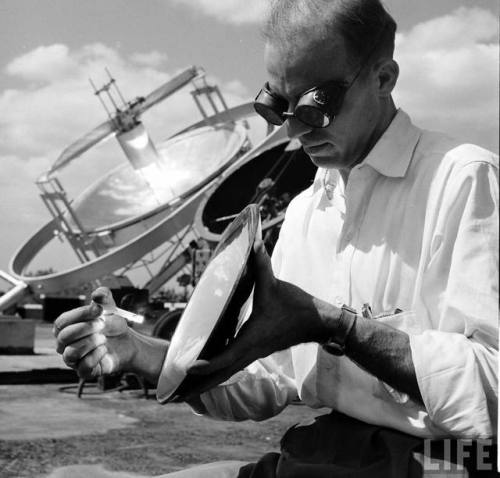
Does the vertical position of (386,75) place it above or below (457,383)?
above

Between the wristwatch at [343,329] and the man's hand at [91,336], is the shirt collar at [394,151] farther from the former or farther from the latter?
the man's hand at [91,336]

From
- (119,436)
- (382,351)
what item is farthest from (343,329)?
(119,436)

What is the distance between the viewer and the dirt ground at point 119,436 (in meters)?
4.87

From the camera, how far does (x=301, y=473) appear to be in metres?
1.57

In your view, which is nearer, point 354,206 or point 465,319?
point 465,319

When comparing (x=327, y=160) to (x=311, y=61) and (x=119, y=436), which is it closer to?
(x=311, y=61)

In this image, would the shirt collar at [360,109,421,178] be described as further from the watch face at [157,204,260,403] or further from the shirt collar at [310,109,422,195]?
the watch face at [157,204,260,403]

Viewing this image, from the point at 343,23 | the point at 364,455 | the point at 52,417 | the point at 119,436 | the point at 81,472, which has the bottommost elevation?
the point at 119,436

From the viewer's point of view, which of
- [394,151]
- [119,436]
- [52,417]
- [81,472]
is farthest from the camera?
[52,417]

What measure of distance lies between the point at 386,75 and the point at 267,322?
0.57 metres

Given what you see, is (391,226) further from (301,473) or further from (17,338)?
(17,338)

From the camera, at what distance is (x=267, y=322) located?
129cm

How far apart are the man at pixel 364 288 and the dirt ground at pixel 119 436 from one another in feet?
10.4

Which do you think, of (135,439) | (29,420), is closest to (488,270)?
(135,439)
